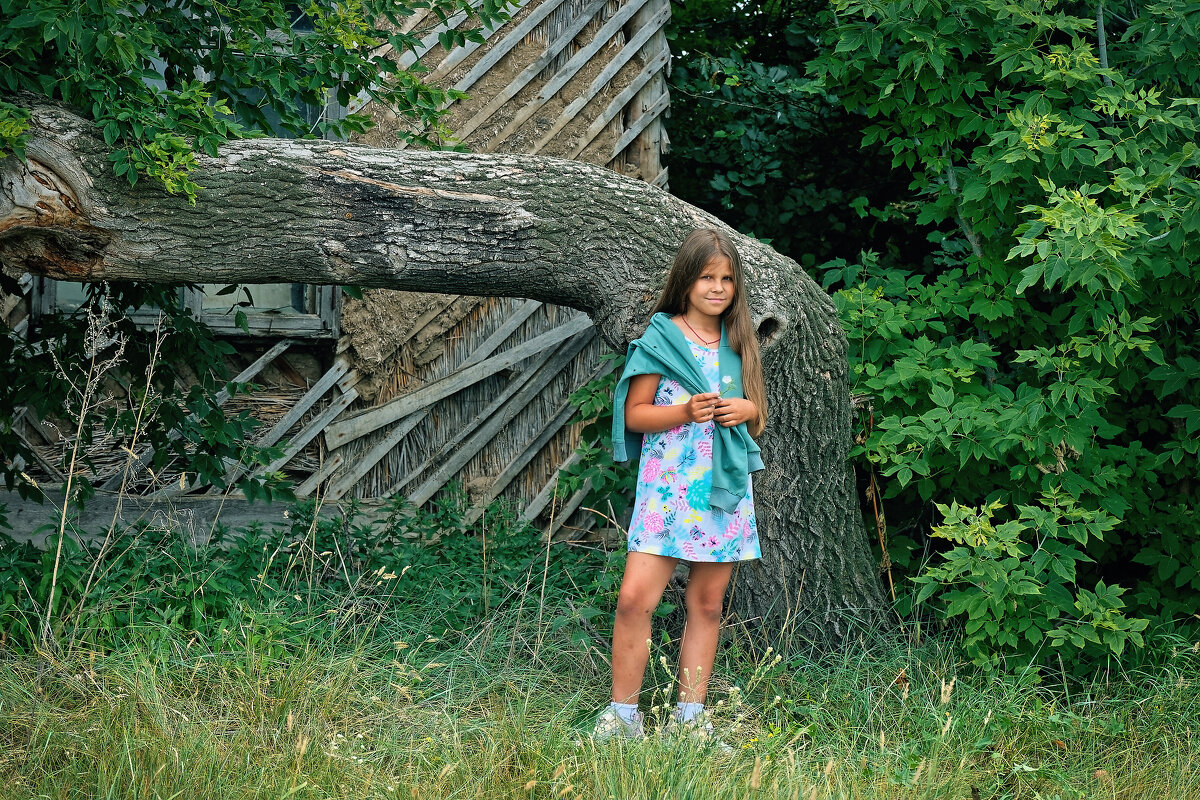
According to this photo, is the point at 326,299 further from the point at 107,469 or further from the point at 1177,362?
the point at 1177,362

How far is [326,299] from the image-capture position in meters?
5.61

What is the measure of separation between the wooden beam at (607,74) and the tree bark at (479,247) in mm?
2174

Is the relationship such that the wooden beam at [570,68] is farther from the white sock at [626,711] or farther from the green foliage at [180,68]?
the white sock at [626,711]

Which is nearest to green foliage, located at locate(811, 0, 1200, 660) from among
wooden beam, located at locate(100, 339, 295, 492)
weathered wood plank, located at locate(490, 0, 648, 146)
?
weathered wood plank, located at locate(490, 0, 648, 146)

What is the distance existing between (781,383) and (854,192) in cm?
247

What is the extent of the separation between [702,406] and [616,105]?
3308mm

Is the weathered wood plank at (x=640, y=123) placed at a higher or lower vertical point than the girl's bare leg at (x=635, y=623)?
higher

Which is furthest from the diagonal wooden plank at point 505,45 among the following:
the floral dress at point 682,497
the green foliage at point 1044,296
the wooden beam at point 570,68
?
the floral dress at point 682,497

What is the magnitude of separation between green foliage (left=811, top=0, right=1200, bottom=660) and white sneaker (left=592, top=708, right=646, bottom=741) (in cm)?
117

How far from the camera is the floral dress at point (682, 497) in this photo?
318cm

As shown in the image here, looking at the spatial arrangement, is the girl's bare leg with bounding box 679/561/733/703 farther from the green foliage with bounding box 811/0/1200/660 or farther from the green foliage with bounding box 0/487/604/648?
the green foliage with bounding box 811/0/1200/660

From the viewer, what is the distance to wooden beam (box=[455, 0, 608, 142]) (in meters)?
5.62

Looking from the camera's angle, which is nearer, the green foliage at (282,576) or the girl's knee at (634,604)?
the girl's knee at (634,604)

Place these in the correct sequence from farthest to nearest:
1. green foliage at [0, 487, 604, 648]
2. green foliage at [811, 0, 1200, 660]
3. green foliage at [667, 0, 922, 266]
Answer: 1. green foliage at [667, 0, 922, 266]
2. green foliage at [0, 487, 604, 648]
3. green foliage at [811, 0, 1200, 660]
